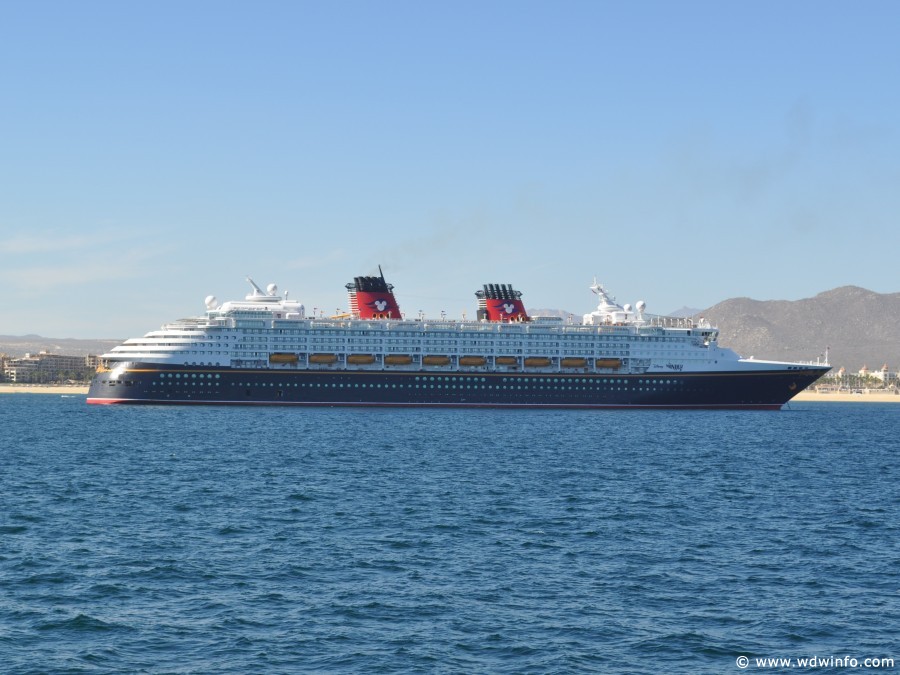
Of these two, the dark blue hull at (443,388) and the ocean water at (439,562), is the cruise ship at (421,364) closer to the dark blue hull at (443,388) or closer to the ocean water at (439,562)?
the dark blue hull at (443,388)

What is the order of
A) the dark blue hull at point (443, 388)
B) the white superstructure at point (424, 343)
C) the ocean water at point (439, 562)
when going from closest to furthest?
the ocean water at point (439, 562) < the dark blue hull at point (443, 388) < the white superstructure at point (424, 343)

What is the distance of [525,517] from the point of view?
114 ft

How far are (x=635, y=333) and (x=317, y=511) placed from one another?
82595 millimetres

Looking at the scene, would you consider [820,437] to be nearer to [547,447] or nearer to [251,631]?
[547,447]

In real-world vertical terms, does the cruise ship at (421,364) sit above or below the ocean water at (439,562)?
above

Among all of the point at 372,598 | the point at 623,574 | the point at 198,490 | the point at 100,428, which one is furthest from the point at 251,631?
the point at 100,428

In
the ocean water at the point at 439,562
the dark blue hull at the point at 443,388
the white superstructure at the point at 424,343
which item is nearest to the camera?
the ocean water at the point at 439,562

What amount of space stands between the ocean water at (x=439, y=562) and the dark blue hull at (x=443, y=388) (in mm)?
48135

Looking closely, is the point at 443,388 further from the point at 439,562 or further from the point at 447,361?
the point at 439,562

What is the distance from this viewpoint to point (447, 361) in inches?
4382

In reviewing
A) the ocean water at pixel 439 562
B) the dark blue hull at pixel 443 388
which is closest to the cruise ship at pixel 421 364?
the dark blue hull at pixel 443 388

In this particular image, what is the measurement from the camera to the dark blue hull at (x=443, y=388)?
103875 millimetres

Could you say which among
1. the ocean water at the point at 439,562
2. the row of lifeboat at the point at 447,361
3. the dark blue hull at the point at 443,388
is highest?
the row of lifeboat at the point at 447,361

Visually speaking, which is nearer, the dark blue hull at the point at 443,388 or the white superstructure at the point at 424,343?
the dark blue hull at the point at 443,388
